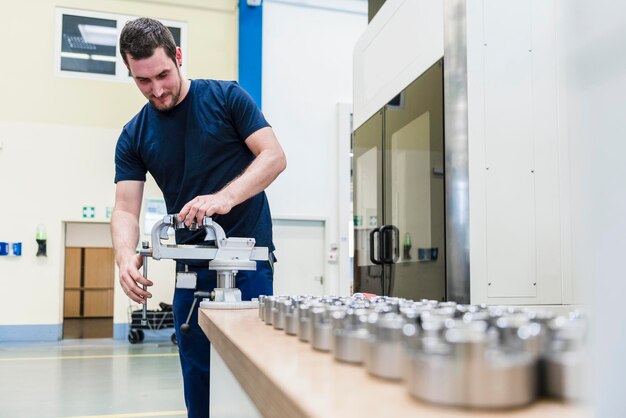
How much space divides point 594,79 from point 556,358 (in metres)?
0.18

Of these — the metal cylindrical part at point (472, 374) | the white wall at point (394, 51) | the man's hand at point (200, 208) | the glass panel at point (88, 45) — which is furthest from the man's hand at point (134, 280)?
the glass panel at point (88, 45)

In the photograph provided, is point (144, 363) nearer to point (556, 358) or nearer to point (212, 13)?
point (212, 13)

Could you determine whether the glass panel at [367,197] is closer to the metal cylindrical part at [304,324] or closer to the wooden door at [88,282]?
the metal cylindrical part at [304,324]

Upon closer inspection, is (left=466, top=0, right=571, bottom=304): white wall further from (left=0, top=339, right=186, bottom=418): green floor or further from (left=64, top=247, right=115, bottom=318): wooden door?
(left=64, top=247, right=115, bottom=318): wooden door

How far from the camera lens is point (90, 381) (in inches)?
178

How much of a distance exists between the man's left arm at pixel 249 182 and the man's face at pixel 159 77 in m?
0.31

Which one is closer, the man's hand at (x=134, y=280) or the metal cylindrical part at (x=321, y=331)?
the metal cylindrical part at (x=321, y=331)

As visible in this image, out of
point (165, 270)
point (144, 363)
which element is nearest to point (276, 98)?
point (165, 270)

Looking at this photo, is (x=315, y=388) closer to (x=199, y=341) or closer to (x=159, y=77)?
(x=199, y=341)

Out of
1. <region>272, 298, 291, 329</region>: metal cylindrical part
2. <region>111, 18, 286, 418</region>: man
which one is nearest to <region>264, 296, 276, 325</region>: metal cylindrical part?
<region>272, 298, 291, 329</region>: metal cylindrical part

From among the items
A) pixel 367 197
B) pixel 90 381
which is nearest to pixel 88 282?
pixel 90 381

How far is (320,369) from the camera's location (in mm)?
491

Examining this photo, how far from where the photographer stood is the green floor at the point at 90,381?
11.9 ft

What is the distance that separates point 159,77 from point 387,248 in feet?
5.27
